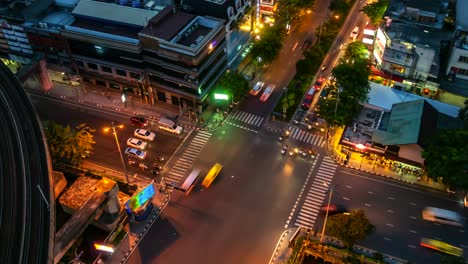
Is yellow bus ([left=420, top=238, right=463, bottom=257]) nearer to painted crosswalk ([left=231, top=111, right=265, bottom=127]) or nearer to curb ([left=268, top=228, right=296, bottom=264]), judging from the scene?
curb ([left=268, top=228, right=296, bottom=264])

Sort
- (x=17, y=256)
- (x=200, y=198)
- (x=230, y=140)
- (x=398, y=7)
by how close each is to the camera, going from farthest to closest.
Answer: (x=398, y=7)
(x=230, y=140)
(x=200, y=198)
(x=17, y=256)

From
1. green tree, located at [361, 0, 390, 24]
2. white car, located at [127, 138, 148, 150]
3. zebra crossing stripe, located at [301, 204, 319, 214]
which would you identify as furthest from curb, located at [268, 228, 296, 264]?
green tree, located at [361, 0, 390, 24]

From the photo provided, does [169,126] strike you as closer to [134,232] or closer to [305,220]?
[134,232]

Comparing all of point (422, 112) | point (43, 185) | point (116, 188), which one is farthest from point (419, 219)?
point (43, 185)

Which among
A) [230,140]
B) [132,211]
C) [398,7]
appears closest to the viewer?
[132,211]

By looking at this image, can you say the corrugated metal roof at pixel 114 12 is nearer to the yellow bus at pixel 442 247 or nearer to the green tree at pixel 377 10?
the green tree at pixel 377 10

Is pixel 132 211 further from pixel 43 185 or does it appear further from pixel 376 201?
pixel 376 201

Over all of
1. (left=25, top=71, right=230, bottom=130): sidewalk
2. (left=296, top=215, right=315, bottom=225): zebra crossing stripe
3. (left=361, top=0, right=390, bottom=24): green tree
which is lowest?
(left=296, top=215, right=315, bottom=225): zebra crossing stripe
